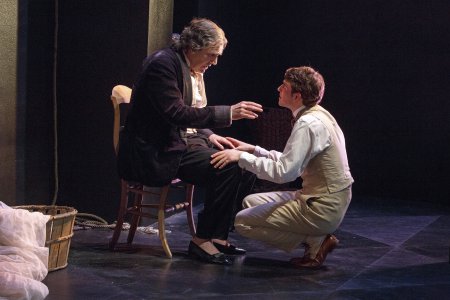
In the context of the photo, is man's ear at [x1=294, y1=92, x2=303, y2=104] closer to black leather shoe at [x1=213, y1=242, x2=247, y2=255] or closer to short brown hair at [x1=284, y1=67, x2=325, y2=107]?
short brown hair at [x1=284, y1=67, x2=325, y2=107]

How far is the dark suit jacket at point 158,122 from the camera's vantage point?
4.51 m

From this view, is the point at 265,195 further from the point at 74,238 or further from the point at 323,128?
the point at 74,238

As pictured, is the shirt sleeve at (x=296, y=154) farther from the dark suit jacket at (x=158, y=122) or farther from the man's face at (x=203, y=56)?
the man's face at (x=203, y=56)

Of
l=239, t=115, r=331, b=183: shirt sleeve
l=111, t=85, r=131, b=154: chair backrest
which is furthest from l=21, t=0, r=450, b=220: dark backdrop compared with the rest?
l=239, t=115, r=331, b=183: shirt sleeve

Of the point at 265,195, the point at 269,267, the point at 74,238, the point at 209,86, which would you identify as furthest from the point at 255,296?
the point at 209,86

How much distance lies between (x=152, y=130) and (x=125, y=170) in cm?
28

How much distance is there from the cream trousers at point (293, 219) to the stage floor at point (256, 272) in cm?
18

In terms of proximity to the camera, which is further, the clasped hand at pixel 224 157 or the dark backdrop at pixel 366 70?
the dark backdrop at pixel 366 70

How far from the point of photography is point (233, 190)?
4.57m

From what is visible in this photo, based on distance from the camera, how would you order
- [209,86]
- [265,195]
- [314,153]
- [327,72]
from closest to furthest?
[314,153] → [265,195] → [209,86] → [327,72]

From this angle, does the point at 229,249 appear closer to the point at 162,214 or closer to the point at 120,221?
the point at 162,214

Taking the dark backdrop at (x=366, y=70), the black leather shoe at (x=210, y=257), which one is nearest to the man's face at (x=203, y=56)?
the black leather shoe at (x=210, y=257)

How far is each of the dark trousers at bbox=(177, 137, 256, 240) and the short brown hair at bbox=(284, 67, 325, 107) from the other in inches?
21.0

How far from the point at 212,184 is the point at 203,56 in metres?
0.73
